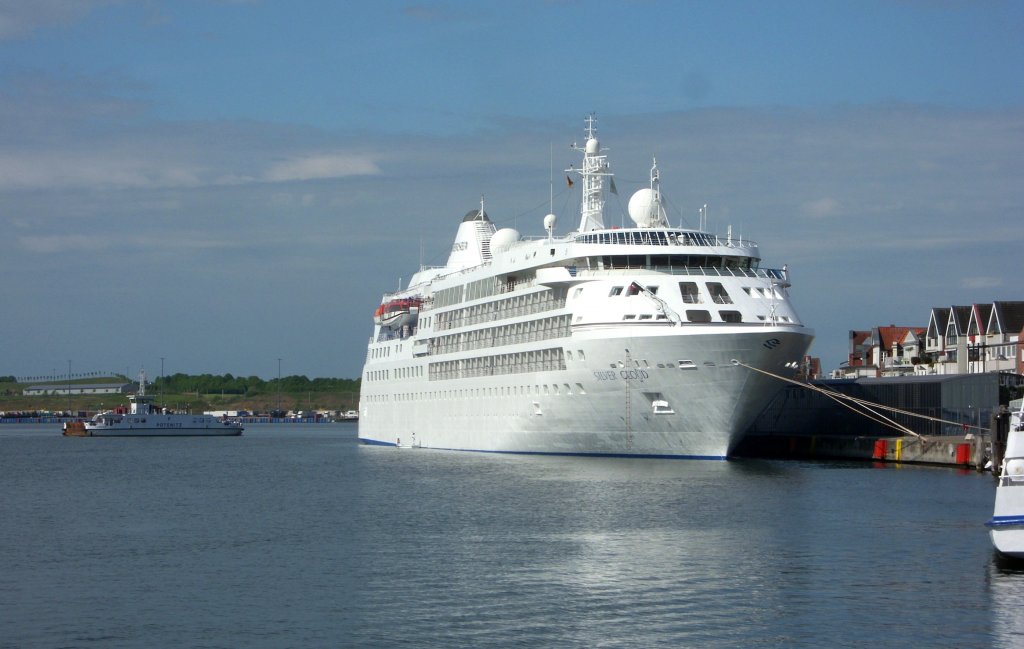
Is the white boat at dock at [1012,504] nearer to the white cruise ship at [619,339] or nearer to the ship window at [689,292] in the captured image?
the white cruise ship at [619,339]

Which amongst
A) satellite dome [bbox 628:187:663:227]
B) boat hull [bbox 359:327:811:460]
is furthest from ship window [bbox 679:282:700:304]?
satellite dome [bbox 628:187:663:227]

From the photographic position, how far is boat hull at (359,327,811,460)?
51375 millimetres

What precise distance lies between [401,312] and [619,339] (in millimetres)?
30170

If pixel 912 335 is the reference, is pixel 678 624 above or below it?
below

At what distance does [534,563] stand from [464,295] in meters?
41.2

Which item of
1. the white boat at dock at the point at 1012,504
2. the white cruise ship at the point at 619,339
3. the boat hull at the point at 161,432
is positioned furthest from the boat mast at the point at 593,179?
the boat hull at the point at 161,432

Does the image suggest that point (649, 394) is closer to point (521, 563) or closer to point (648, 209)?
point (648, 209)

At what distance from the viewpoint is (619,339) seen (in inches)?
2098

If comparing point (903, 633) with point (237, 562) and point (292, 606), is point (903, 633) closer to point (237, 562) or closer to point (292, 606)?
point (292, 606)

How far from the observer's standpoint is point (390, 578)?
92.5 ft

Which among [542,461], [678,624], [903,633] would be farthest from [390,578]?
[542,461]

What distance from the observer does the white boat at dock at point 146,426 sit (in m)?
125

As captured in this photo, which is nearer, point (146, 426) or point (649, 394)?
point (649, 394)

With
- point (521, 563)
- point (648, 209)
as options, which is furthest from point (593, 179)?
point (521, 563)
